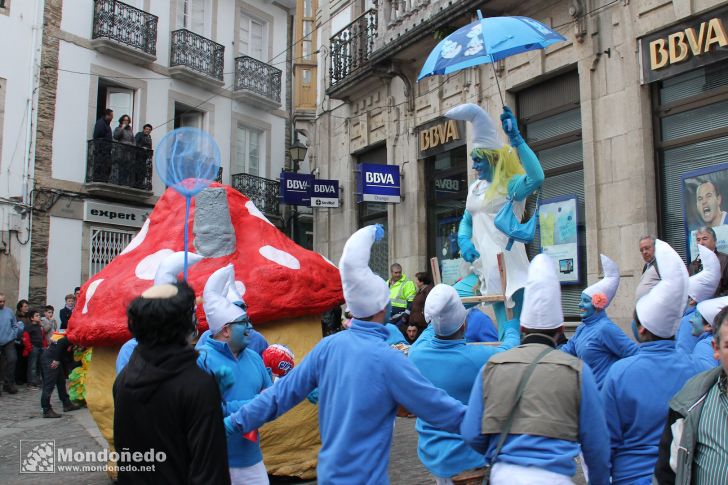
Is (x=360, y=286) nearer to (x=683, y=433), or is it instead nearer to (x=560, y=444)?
(x=560, y=444)

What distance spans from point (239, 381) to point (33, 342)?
1099 centimetres

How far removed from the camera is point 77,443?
Answer: 25.4 ft

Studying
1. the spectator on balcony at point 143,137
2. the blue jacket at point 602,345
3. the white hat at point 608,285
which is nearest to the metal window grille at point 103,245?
the spectator on balcony at point 143,137

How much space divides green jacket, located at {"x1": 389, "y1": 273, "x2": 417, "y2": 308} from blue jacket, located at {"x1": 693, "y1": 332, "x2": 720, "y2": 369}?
6404 millimetres

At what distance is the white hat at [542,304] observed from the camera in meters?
2.88

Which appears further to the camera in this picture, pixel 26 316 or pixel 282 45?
pixel 282 45

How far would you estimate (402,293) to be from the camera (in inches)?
411

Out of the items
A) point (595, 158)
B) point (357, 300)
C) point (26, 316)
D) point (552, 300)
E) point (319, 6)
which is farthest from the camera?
point (319, 6)

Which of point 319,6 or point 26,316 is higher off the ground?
point 319,6

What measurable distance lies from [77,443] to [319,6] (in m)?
13.0

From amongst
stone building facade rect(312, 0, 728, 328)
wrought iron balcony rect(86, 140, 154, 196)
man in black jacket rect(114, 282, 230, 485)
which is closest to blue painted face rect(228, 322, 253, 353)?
man in black jacket rect(114, 282, 230, 485)

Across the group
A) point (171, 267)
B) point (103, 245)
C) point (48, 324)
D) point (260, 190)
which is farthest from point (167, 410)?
point (260, 190)

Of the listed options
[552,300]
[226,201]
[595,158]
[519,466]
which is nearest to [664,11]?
[595,158]

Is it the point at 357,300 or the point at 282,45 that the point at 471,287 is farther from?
the point at 282,45
